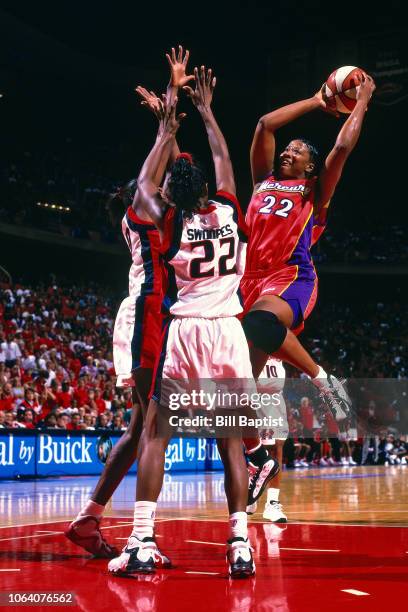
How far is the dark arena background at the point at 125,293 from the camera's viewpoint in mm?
4188

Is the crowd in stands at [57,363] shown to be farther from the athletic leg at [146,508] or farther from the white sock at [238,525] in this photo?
the white sock at [238,525]

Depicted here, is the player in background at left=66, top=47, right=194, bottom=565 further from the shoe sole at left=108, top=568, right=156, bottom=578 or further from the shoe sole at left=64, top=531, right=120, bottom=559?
the shoe sole at left=108, top=568, right=156, bottom=578

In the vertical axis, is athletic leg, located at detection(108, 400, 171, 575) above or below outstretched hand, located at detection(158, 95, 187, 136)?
below

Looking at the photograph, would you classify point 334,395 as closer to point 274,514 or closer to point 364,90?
point 274,514

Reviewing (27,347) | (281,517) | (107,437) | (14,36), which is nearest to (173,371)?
(281,517)

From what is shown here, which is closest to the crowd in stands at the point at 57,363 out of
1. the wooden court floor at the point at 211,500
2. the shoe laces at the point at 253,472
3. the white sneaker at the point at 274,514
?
the wooden court floor at the point at 211,500

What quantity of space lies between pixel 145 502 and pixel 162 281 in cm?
134

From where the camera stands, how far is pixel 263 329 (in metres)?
5.05

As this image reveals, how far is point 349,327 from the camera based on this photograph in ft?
97.5

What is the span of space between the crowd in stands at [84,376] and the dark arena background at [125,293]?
0.06 metres

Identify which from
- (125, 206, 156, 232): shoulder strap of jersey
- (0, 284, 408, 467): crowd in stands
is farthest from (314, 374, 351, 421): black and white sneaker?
(0, 284, 408, 467): crowd in stands

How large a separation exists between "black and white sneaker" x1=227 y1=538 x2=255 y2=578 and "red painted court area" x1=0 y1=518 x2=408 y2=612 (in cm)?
6

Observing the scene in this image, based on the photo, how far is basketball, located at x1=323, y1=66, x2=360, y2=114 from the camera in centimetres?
539

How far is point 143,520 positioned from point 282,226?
2.31 m
